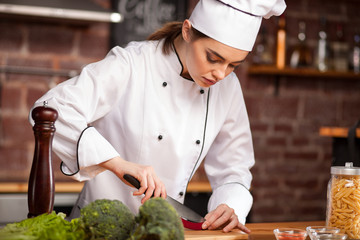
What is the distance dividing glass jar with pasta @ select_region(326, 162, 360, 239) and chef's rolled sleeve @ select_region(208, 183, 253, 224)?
351mm

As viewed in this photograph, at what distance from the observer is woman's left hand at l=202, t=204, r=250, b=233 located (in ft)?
4.26

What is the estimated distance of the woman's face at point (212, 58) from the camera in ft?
4.75

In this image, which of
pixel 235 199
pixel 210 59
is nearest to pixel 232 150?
pixel 235 199

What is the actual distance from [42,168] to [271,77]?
2.50 meters

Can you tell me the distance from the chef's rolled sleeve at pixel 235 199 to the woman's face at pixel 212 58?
35 cm

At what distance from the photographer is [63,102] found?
144 centimetres

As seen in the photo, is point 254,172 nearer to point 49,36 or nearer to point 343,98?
point 343,98

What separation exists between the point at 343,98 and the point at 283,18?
725mm

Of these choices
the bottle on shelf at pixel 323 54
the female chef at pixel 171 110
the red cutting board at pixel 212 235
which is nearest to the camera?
the red cutting board at pixel 212 235

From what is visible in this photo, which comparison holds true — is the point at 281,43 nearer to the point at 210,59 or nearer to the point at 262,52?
the point at 262,52

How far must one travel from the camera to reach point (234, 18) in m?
1.46

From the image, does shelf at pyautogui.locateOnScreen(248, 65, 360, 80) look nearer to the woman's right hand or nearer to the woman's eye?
the woman's eye

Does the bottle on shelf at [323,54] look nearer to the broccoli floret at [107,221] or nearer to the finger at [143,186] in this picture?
the finger at [143,186]

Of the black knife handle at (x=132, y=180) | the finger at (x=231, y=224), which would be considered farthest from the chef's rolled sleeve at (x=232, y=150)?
the black knife handle at (x=132, y=180)
